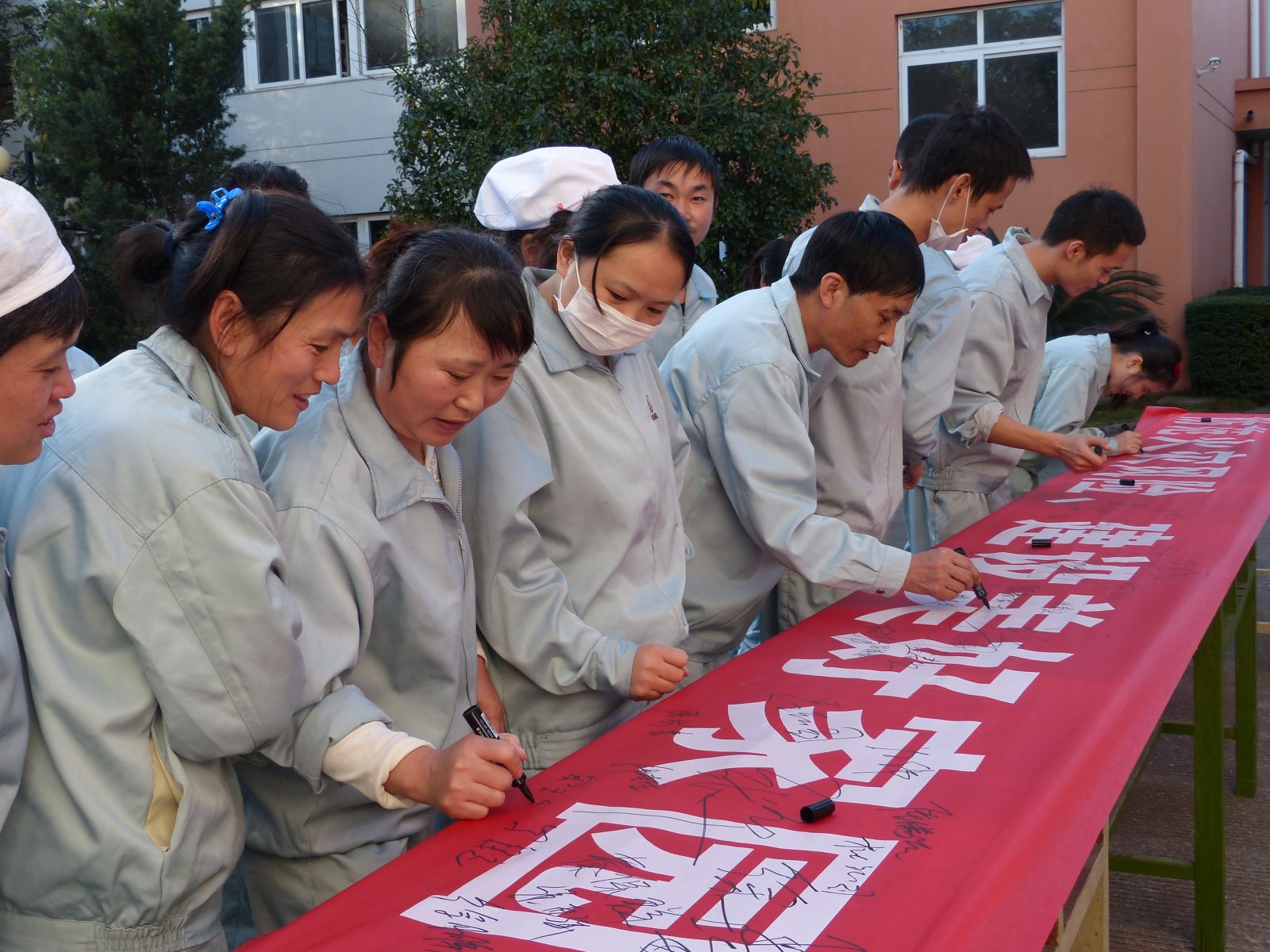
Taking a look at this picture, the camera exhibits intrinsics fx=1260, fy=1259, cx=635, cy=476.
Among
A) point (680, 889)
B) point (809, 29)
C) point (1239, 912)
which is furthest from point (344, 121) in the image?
point (680, 889)

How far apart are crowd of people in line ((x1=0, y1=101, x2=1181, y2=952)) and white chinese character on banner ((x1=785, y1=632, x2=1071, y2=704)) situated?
0.68 ft

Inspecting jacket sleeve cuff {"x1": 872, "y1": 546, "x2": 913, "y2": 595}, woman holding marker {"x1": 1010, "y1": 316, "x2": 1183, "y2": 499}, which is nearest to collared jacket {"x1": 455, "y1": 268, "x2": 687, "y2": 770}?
jacket sleeve cuff {"x1": 872, "y1": 546, "x2": 913, "y2": 595}

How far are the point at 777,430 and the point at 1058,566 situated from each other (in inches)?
30.5

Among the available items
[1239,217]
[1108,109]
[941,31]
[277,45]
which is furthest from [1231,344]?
[277,45]

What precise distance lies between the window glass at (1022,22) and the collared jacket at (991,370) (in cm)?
755

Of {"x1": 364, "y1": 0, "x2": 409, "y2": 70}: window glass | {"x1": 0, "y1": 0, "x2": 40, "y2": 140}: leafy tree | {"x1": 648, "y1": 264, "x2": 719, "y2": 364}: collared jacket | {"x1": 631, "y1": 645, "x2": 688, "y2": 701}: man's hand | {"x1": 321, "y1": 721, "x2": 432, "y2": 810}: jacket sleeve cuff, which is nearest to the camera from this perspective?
{"x1": 321, "y1": 721, "x2": 432, "y2": 810}: jacket sleeve cuff

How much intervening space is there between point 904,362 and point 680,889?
7.04ft

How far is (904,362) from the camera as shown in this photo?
3.12 meters

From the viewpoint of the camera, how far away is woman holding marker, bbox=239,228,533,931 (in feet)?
4.62

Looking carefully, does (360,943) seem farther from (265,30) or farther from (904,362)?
(265,30)

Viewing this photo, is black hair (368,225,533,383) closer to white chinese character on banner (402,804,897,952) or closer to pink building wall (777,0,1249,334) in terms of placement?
white chinese character on banner (402,804,897,952)

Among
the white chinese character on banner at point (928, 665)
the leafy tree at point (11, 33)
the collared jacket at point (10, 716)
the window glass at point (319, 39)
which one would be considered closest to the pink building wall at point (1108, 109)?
the window glass at point (319, 39)

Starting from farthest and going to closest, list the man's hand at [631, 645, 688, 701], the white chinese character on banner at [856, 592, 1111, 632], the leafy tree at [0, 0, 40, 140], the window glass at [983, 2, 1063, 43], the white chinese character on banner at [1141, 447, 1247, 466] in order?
the leafy tree at [0, 0, 40, 140]
the window glass at [983, 2, 1063, 43]
the white chinese character on banner at [1141, 447, 1247, 466]
the white chinese character on banner at [856, 592, 1111, 632]
the man's hand at [631, 645, 688, 701]

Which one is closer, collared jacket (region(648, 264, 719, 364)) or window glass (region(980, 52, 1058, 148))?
collared jacket (region(648, 264, 719, 364))
